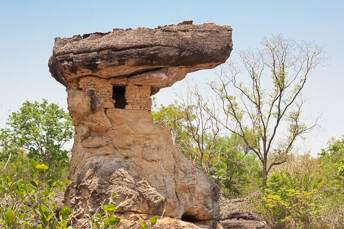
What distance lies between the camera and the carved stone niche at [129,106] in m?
10.7

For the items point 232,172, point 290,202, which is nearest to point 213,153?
point 232,172

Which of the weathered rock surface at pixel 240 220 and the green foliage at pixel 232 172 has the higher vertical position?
the green foliage at pixel 232 172

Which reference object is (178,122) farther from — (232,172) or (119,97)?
(119,97)

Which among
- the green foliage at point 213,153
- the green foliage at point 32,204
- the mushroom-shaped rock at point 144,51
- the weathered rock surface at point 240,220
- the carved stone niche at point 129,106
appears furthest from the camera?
the green foliage at point 213,153

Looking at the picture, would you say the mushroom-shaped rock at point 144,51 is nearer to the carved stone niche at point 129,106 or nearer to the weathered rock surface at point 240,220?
the carved stone niche at point 129,106

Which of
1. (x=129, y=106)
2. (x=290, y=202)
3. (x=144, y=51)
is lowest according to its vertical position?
(x=290, y=202)

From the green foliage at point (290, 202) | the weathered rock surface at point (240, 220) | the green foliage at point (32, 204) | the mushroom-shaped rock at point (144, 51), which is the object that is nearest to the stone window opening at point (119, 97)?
the mushroom-shaped rock at point (144, 51)

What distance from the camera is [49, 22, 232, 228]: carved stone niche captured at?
35.1ft

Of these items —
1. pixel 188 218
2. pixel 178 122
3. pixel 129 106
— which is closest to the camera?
pixel 129 106

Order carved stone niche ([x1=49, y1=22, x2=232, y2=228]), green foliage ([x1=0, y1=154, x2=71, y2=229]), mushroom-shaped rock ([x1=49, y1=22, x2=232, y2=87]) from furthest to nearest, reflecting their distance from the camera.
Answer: mushroom-shaped rock ([x1=49, y1=22, x2=232, y2=87]) < carved stone niche ([x1=49, y1=22, x2=232, y2=228]) < green foliage ([x1=0, y1=154, x2=71, y2=229])

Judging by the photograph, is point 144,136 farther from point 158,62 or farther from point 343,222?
point 343,222

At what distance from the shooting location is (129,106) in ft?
37.2

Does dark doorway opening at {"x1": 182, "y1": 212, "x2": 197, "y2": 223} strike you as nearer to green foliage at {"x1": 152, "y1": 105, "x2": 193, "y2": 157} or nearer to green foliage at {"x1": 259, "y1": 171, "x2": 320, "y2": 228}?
green foliage at {"x1": 259, "y1": 171, "x2": 320, "y2": 228}

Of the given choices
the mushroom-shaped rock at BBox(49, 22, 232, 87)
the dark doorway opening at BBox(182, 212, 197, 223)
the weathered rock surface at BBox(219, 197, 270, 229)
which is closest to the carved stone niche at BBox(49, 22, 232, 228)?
the mushroom-shaped rock at BBox(49, 22, 232, 87)
